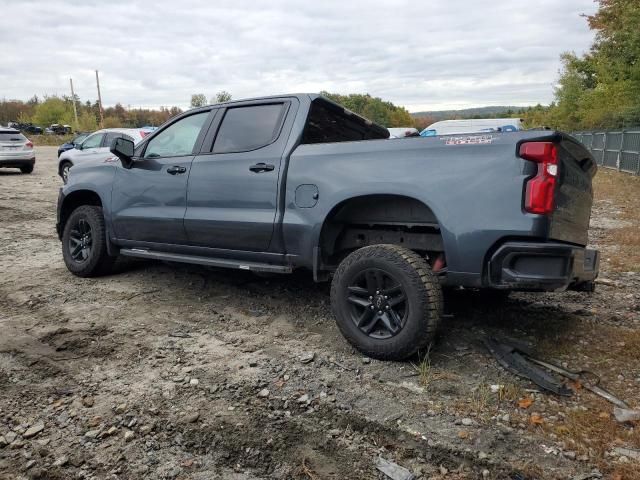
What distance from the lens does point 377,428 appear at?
2.84 metres

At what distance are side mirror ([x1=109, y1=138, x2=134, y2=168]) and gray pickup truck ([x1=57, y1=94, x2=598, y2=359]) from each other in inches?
0.5

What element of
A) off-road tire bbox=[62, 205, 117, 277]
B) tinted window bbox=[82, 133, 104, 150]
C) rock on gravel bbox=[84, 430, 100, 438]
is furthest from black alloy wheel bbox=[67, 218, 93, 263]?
tinted window bbox=[82, 133, 104, 150]

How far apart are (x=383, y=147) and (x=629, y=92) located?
94.8ft

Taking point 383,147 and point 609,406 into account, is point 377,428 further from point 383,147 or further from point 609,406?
point 383,147

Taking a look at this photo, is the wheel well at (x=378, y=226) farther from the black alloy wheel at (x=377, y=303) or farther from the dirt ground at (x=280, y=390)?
the dirt ground at (x=280, y=390)

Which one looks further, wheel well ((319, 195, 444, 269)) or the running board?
the running board

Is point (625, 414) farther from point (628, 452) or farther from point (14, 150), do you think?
point (14, 150)

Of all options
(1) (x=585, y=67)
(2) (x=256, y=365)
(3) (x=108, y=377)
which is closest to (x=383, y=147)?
(2) (x=256, y=365)

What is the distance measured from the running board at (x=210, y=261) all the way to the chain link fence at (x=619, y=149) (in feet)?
47.7

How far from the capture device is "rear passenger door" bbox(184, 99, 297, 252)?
4160mm

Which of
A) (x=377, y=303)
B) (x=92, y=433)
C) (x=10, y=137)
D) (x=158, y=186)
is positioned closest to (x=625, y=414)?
(x=377, y=303)

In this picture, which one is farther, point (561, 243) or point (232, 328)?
point (232, 328)

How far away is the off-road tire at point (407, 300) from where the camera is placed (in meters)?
3.35

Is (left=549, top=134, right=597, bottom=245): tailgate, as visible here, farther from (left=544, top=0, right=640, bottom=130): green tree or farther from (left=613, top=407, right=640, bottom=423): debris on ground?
(left=544, top=0, right=640, bottom=130): green tree
